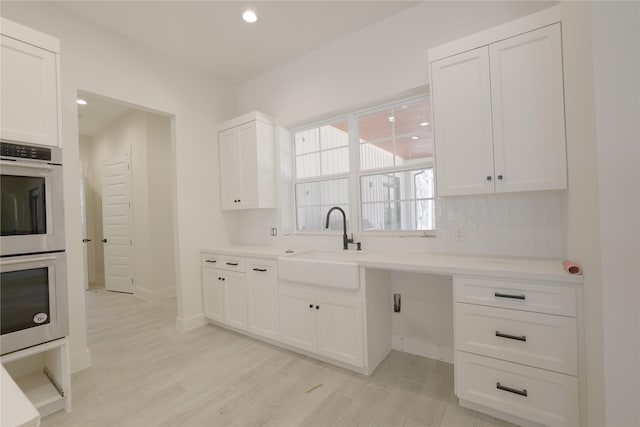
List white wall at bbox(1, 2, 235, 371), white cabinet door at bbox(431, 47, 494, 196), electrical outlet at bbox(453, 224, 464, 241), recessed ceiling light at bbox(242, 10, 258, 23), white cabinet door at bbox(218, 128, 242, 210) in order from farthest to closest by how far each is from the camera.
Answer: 1. white cabinet door at bbox(218, 128, 242, 210)
2. recessed ceiling light at bbox(242, 10, 258, 23)
3. white wall at bbox(1, 2, 235, 371)
4. electrical outlet at bbox(453, 224, 464, 241)
5. white cabinet door at bbox(431, 47, 494, 196)

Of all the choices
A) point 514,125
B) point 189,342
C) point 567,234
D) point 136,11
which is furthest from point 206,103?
point 567,234

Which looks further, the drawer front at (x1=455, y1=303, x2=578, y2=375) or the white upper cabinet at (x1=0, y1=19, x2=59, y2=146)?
the white upper cabinet at (x1=0, y1=19, x2=59, y2=146)

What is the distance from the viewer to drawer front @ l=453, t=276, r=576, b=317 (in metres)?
1.48

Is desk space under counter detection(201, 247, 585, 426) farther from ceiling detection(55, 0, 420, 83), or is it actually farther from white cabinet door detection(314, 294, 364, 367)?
ceiling detection(55, 0, 420, 83)

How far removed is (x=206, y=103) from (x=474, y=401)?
157 inches

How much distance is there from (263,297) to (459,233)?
1.89 m

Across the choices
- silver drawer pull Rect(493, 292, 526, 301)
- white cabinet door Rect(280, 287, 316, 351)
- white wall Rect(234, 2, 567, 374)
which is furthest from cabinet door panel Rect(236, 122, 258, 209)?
silver drawer pull Rect(493, 292, 526, 301)

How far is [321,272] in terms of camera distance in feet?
7.49

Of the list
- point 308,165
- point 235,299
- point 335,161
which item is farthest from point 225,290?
point 335,161

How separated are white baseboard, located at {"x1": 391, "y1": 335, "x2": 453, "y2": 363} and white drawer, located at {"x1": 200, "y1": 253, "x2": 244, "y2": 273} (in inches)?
66.6

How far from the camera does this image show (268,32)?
2799 millimetres

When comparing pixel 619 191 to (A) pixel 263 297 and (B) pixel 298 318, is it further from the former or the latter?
(A) pixel 263 297

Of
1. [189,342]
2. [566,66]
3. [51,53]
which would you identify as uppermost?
[51,53]

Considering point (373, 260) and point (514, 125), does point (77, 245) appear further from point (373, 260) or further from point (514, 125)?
point (514, 125)
